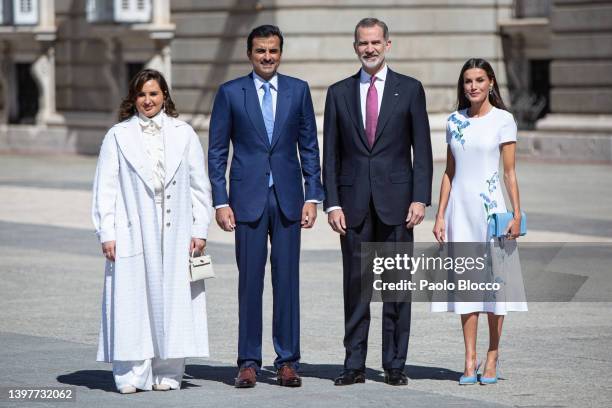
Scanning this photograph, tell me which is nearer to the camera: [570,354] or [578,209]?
[570,354]

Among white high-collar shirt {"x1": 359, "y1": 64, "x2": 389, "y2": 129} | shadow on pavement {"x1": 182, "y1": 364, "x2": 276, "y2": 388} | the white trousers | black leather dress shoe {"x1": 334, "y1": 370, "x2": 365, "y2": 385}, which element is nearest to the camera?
the white trousers

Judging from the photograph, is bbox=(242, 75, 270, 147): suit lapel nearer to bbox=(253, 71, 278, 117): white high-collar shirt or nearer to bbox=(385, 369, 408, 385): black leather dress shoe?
bbox=(253, 71, 278, 117): white high-collar shirt

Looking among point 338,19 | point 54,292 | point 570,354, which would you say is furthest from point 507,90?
point 570,354

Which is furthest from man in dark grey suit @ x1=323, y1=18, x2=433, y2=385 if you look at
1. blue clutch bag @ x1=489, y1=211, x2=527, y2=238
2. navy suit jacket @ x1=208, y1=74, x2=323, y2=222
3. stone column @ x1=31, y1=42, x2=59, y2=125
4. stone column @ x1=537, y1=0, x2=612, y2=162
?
stone column @ x1=31, y1=42, x2=59, y2=125

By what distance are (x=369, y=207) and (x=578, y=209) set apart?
11.2 metres

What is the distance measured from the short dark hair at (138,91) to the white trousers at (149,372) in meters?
1.37

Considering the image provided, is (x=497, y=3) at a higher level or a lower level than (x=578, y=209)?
higher

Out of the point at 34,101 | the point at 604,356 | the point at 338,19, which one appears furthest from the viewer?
the point at 34,101

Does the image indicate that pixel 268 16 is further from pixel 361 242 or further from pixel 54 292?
pixel 361 242

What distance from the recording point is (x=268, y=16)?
29719 millimetres

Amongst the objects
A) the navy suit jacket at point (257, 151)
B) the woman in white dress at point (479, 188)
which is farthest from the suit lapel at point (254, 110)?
the woman in white dress at point (479, 188)

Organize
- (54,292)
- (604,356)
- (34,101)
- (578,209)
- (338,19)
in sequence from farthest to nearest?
(34,101) → (338,19) → (578,209) → (54,292) → (604,356)

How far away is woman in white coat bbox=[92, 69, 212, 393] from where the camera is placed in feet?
29.8

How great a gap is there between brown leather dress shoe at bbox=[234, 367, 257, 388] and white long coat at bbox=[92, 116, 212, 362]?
0.77ft
